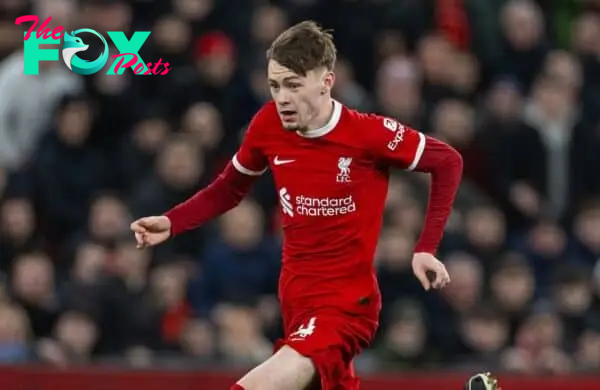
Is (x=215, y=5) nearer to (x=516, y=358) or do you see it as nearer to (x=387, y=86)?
(x=387, y=86)

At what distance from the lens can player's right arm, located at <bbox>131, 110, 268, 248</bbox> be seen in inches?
311

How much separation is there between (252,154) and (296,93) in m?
0.48

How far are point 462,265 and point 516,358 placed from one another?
798 mm

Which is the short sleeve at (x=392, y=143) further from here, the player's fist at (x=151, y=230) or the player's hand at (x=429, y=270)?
the player's fist at (x=151, y=230)

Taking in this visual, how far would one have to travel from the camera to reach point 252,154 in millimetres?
7945

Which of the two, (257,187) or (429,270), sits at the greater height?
(429,270)

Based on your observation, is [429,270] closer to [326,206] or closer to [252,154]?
[326,206]

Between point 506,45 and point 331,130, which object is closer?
point 331,130

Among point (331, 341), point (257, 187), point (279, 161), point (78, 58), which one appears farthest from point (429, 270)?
point (78, 58)

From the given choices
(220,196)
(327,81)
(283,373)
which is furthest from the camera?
(220,196)

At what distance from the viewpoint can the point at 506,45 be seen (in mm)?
13969

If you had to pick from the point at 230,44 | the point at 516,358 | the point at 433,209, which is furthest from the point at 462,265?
the point at 433,209

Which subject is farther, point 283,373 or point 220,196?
point 220,196
